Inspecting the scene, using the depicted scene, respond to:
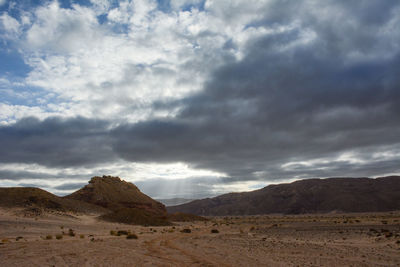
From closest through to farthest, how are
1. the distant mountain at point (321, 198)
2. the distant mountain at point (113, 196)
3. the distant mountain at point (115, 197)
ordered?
the distant mountain at point (115, 197) → the distant mountain at point (113, 196) → the distant mountain at point (321, 198)

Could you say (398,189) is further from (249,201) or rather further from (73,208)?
(73,208)

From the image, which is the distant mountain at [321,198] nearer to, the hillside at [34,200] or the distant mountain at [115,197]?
the distant mountain at [115,197]

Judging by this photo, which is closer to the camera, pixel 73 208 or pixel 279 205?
pixel 73 208

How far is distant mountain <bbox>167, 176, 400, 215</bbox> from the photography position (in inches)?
5551

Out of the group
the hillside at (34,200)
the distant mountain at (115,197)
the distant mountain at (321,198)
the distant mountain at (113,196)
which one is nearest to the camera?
the hillside at (34,200)

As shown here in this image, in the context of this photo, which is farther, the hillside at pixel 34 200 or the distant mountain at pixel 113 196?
the distant mountain at pixel 113 196

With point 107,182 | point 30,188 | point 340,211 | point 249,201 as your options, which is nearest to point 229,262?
point 30,188

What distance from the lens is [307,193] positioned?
163375mm

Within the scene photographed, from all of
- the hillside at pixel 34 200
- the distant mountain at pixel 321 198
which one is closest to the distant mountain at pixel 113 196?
the hillside at pixel 34 200

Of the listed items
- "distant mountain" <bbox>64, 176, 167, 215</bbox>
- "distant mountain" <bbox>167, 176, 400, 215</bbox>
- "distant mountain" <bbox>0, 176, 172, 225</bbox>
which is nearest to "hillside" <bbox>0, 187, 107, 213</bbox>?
"distant mountain" <bbox>0, 176, 172, 225</bbox>

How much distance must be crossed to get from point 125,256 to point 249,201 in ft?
557

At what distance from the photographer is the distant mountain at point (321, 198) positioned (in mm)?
141000

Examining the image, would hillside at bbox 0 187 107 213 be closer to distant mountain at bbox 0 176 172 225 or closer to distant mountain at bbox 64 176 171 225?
distant mountain at bbox 0 176 172 225

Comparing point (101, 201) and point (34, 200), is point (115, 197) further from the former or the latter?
point (34, 200)
